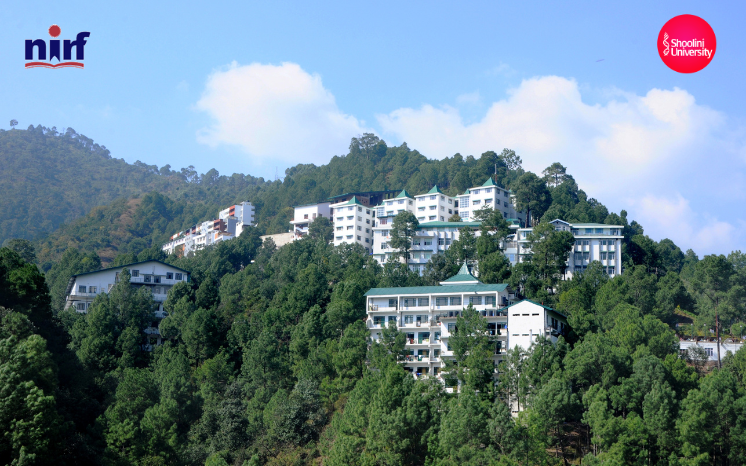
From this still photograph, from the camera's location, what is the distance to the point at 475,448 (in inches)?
1709

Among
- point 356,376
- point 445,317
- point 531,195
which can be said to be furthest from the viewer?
point 531,195

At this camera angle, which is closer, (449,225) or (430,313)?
(430,313)

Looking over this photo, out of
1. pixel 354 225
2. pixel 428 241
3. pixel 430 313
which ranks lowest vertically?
pixel 430 313

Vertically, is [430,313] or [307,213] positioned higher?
[307,213]

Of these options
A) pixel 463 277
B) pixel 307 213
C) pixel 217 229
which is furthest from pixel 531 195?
pixel 217 229

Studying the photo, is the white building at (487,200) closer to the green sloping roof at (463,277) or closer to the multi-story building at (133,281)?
the green sloping roof at (463,277)

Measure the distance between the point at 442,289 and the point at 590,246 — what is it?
81.2 feet

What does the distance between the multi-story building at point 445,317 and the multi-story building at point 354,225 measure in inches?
1311

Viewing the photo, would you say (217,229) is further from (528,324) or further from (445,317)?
(528,324)

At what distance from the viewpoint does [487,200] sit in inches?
3676

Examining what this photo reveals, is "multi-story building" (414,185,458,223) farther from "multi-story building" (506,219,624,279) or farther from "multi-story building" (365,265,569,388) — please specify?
"multi-story building" (365,265,569,388)

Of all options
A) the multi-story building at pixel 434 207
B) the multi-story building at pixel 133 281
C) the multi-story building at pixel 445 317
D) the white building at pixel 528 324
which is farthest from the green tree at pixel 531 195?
the multi-story building at pixel 133 281

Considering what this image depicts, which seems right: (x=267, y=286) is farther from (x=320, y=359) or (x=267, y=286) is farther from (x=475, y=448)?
Answer: (x=475, y=448)

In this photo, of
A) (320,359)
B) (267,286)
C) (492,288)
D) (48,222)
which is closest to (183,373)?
(320,359)
